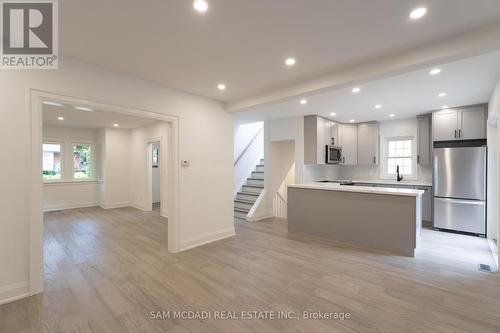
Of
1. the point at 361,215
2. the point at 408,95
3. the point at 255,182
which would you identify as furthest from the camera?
the point at 255,182

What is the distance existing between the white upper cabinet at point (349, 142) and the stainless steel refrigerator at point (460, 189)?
188 centimetres

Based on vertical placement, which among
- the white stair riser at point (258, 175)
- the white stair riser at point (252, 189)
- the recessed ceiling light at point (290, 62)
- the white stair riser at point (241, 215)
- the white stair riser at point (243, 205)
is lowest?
the white stair riser at point (241, 215)

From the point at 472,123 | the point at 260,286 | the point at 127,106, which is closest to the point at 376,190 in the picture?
the point at 260,286

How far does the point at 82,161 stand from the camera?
24.9ft

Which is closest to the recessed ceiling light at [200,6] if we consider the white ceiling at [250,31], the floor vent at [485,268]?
the white ceiling at [250,31]

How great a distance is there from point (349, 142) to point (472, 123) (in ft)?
8.29

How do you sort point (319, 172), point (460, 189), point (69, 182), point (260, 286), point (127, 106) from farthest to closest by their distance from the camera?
point (69, 182), point (319, 172), point (460, 189), point (127, 106), point (260, 286)

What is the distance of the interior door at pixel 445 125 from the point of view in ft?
15.8

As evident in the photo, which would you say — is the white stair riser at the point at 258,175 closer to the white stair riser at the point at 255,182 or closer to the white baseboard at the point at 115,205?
the white stair riser at the point at 255,182

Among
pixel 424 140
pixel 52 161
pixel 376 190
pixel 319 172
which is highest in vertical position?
pixel 424 140

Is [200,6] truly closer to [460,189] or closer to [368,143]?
[460,189]

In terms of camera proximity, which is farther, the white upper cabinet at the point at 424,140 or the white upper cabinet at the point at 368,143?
the white upper cabinet at the point at 368,143

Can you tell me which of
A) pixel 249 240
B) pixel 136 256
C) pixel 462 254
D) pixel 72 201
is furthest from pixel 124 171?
pixel 462 254

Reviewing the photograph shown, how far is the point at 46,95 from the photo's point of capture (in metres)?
2.49
